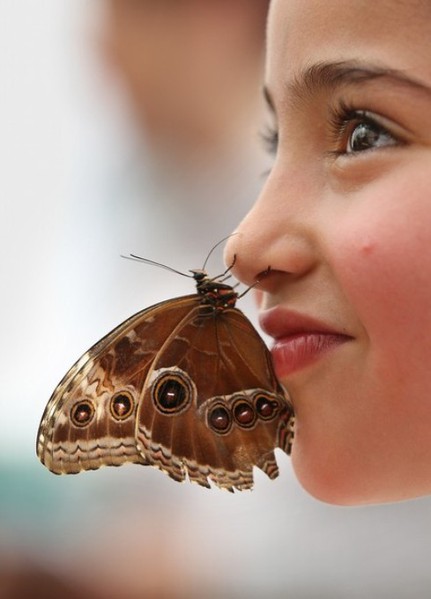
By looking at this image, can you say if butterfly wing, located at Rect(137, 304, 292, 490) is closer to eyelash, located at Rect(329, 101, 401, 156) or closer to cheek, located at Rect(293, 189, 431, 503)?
cheek, located at Rect(293, 189, 431, 503)

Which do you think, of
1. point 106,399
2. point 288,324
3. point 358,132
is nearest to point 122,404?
point 106,399

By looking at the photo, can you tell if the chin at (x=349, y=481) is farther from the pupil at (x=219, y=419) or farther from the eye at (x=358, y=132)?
the eye at (x=358, y=132)

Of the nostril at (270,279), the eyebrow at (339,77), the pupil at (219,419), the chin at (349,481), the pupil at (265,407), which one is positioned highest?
the eyebrow at (339,77)

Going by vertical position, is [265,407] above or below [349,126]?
below

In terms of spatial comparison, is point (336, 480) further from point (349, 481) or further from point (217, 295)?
point (217, 295)

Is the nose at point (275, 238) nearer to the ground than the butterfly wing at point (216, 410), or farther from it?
farther from it

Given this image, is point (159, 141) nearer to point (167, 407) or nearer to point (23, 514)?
point (23, 514)

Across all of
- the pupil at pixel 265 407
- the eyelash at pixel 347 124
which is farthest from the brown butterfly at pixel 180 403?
the eyelash at pixel 347 124

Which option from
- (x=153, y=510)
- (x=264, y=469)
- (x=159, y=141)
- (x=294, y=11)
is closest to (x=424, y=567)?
Answer: (x=153, y=510)
